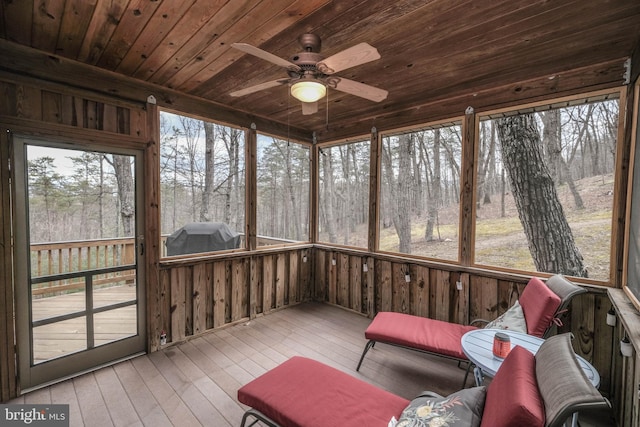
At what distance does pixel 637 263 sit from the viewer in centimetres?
202

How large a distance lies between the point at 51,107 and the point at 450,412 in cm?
365

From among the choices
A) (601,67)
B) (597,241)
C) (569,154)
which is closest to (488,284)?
(597,241)

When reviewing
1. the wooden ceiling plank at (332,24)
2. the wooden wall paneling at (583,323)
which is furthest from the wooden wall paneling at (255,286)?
the wooden wall paneling at (583,323)

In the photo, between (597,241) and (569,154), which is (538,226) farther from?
(569,154)

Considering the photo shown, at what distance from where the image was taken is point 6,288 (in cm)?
228

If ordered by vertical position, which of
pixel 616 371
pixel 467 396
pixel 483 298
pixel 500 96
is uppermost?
pixel 500 96

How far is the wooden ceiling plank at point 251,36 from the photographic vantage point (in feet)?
6.05

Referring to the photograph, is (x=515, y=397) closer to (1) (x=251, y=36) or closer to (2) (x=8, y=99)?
(1) (x=251, y=36)

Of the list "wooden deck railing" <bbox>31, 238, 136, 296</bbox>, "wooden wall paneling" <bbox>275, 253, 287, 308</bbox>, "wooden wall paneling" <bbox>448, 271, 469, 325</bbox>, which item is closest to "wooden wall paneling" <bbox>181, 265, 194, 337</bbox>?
"wooden deck railing" <bbox>31, 238, 136, 296</bbox>

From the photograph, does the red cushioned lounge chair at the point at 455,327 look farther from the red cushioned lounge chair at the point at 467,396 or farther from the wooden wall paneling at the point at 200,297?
the wooden wall paneling at the point at 200,297

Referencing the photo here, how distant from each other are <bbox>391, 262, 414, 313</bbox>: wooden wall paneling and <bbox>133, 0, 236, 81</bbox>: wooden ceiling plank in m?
3.20

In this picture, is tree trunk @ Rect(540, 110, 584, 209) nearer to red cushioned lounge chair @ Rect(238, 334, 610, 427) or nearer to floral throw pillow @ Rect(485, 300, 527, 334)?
floral throw pillow @ Rect(485, 300, 527, 334)

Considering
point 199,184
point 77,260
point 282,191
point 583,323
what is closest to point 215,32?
point 199,184

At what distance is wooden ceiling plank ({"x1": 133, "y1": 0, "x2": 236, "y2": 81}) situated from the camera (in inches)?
73.2
